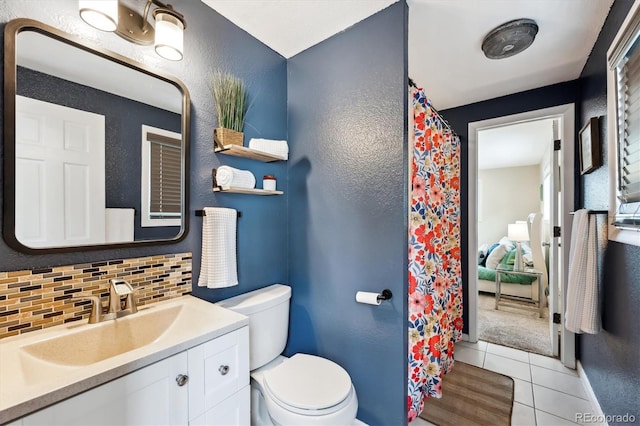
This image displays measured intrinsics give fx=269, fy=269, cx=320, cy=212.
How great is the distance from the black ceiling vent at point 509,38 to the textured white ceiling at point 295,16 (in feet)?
2.41

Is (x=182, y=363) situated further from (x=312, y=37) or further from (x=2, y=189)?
(x=312, y=37)

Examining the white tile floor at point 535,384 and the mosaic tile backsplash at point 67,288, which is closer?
the mosaic tile backsplash at point 67,288

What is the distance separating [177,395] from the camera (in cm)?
88

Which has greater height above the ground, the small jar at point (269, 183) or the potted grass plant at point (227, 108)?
the potted grass plant at point (227, 108)

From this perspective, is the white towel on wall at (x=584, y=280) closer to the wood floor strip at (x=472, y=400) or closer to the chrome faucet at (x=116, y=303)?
the wood floor strip at (x=472, y=400)

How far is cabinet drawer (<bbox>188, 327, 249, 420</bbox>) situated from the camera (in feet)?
3.05

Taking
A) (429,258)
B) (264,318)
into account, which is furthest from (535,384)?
(264,318)

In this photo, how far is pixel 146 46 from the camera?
123 centimetres

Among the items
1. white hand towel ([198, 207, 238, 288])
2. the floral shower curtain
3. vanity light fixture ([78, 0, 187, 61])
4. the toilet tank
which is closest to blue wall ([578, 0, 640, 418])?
the floral shower curtain

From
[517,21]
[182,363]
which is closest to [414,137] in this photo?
[517,21]

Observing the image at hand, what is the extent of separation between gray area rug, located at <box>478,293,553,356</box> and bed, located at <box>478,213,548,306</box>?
7.1 inches

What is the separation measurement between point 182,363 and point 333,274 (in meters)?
0.94

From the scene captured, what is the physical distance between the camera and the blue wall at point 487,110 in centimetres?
227

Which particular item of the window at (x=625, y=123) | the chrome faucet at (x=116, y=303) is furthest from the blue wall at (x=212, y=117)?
the window at (x=625, y=123)
